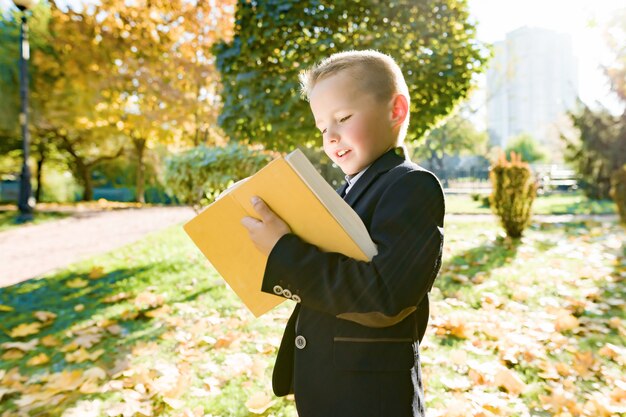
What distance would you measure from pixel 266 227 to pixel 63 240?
32.5 ft

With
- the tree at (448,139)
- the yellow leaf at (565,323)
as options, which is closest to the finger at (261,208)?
the yellow leaf at (565,323)

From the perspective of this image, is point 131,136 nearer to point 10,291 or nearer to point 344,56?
point 10,291

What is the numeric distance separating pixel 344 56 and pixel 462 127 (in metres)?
43.7

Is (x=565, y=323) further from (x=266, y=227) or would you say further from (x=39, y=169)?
(x=39, y=169)

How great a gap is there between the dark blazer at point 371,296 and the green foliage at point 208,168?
5501mm

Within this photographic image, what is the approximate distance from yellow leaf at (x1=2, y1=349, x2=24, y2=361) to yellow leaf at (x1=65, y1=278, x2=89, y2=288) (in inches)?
77.9

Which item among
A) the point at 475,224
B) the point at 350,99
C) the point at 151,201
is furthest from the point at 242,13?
the point at 151,201

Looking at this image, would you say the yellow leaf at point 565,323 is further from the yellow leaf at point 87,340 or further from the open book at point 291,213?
the yellow leaf at point 87,340

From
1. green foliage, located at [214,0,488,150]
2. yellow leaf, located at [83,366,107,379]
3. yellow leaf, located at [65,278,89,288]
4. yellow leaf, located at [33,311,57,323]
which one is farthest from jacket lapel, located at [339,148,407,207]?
yellow leaf, located at [65,278,89,288]

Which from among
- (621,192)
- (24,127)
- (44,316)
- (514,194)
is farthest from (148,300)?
(24,127)

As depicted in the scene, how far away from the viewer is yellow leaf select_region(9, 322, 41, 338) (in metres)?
4.15

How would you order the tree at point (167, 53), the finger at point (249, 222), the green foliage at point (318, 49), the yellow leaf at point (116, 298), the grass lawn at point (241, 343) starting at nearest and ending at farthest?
1. the finger at point (249, 222)
2. the grass lawn at point (241, 343)
3. the yellow leaf at point (116, 298)
4. the green foliage at point (318, 49)
5. the tree at point (167, 53)

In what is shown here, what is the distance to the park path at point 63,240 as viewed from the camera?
6.95m

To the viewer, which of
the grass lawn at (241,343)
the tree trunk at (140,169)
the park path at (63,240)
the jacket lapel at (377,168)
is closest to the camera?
the jacket lapel at (377,168)
